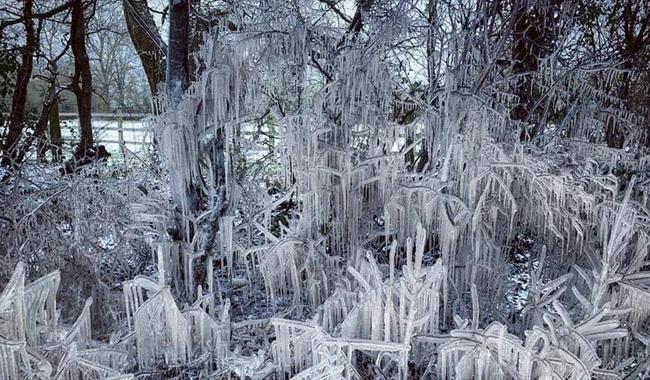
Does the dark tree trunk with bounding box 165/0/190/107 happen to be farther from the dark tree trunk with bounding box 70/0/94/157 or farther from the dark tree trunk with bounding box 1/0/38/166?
the dark tree trunk with bounding box 70/0/94/157

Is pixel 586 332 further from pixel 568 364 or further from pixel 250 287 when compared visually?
pixel 250 287

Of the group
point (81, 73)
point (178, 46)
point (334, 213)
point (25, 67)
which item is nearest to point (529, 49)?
point (334, 213)

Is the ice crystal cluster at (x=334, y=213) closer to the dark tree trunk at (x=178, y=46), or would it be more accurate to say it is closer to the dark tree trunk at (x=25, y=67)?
the dark tree trunk at (x=178, y=46)

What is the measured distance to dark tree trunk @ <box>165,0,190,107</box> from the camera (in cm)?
409

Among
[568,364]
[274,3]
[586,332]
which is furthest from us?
[274,3]

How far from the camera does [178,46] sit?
4.21m

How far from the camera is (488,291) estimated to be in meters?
3.78

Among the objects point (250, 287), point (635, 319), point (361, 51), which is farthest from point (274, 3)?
point (635, 319)

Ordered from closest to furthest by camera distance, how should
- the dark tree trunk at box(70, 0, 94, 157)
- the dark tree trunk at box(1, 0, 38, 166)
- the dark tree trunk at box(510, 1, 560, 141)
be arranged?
1. the dark tree trunk at box(510, 1, 560, 141)
2. the dark tree trunk at box(1, 0, 38, 166)
3. the dark tree trunk at box(70, 0, 94, 157)

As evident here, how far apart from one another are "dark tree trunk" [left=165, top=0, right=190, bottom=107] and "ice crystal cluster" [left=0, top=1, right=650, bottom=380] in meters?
0.34

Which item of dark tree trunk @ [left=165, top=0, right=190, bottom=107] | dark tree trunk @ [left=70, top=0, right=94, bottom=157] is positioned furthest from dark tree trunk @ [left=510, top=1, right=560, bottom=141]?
dark tree trunk @ [left=70, top=0, right=94, bottom=157]

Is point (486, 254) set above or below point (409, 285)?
below

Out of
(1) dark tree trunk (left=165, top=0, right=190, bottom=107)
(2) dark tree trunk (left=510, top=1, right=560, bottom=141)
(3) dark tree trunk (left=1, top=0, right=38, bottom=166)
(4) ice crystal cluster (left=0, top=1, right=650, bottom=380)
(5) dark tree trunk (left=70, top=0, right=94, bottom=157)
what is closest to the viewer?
(4) ice crystal cluster (left=0, top=1, right=650, bottom=380)

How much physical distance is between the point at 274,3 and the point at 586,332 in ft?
10.2
